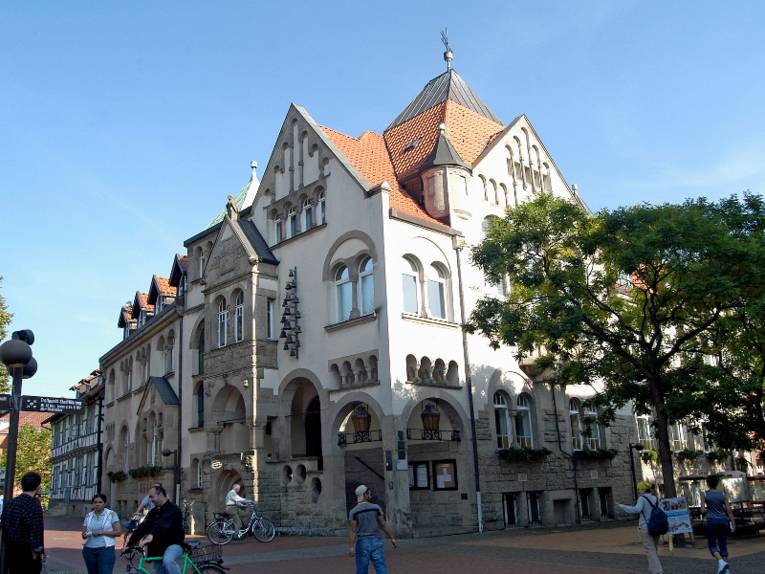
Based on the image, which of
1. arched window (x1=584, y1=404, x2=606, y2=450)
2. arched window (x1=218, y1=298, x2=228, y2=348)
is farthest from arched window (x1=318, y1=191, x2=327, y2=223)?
arched window (x1=584, y1=404, x2=606, y2=450)

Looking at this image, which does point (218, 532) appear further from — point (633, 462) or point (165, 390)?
point (633, 462)

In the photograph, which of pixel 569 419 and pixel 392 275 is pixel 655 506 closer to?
pixel 392 275

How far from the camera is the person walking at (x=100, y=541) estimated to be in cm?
1012

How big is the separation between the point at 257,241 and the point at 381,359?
8745 mm

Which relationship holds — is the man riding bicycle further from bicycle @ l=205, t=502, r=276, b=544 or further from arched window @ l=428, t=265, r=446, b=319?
arched window @ l=428, t=265, r=446, b=319

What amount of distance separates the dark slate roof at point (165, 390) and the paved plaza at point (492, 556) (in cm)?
1079

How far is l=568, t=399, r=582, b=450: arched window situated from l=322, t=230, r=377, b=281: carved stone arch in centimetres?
1064

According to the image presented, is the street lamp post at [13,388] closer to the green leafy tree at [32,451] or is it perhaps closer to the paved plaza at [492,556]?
the paved plaza at [492,556]

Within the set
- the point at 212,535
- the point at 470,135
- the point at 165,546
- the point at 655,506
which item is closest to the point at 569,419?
the point at 470,135

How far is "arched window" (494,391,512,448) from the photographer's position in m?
26.3

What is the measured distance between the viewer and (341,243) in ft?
84.9

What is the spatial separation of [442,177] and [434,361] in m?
6.66

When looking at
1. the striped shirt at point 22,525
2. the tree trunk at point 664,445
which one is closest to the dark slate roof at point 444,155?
the tree trunk at point 664,445

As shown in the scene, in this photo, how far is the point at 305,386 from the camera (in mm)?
28219
